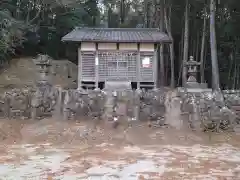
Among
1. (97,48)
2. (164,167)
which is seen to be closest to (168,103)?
(164,167)

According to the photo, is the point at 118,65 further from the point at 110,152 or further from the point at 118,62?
the point at 110,152

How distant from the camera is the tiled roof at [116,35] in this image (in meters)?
16.4

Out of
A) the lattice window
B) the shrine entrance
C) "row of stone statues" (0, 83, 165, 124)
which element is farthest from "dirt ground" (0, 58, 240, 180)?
the shrine entrance

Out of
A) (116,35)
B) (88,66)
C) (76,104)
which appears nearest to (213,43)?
(116,35)

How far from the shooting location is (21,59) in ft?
80.2

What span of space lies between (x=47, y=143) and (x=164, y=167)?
13.6 ft

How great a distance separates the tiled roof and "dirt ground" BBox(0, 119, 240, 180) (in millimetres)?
6274

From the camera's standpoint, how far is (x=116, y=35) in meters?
17.6

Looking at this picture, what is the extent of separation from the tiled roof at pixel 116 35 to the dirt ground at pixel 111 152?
627 cm

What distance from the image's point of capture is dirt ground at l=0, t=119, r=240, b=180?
6875mm

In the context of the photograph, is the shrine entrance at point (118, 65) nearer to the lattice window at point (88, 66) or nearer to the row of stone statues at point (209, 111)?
the lattice window at point (88, 66)

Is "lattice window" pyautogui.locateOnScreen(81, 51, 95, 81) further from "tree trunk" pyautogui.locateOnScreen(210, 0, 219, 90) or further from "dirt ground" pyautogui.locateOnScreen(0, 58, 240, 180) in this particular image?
"tree trunk" pyautogui.locateOnScreen(210, 0, 219, 90)

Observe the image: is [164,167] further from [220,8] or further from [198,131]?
[220,8]

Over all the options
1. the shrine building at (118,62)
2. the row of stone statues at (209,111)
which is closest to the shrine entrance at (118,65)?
A: the shrine building at (118,62)
